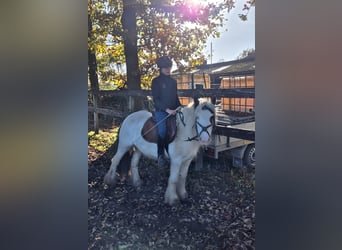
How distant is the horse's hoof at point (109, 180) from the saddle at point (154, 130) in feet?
0.57

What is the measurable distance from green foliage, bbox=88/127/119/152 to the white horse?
0.03 meters

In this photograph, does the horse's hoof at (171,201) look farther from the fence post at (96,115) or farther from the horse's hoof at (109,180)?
the fence post at (96,115)

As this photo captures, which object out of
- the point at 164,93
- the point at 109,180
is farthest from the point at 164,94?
the point at 109,180

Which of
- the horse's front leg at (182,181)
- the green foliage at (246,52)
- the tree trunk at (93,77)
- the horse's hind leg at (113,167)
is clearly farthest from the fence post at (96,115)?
the green foliage at (246,52)

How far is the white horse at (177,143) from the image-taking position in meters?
0.99

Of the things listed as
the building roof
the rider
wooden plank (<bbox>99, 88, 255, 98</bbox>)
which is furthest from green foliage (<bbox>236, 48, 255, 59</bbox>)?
the rider
